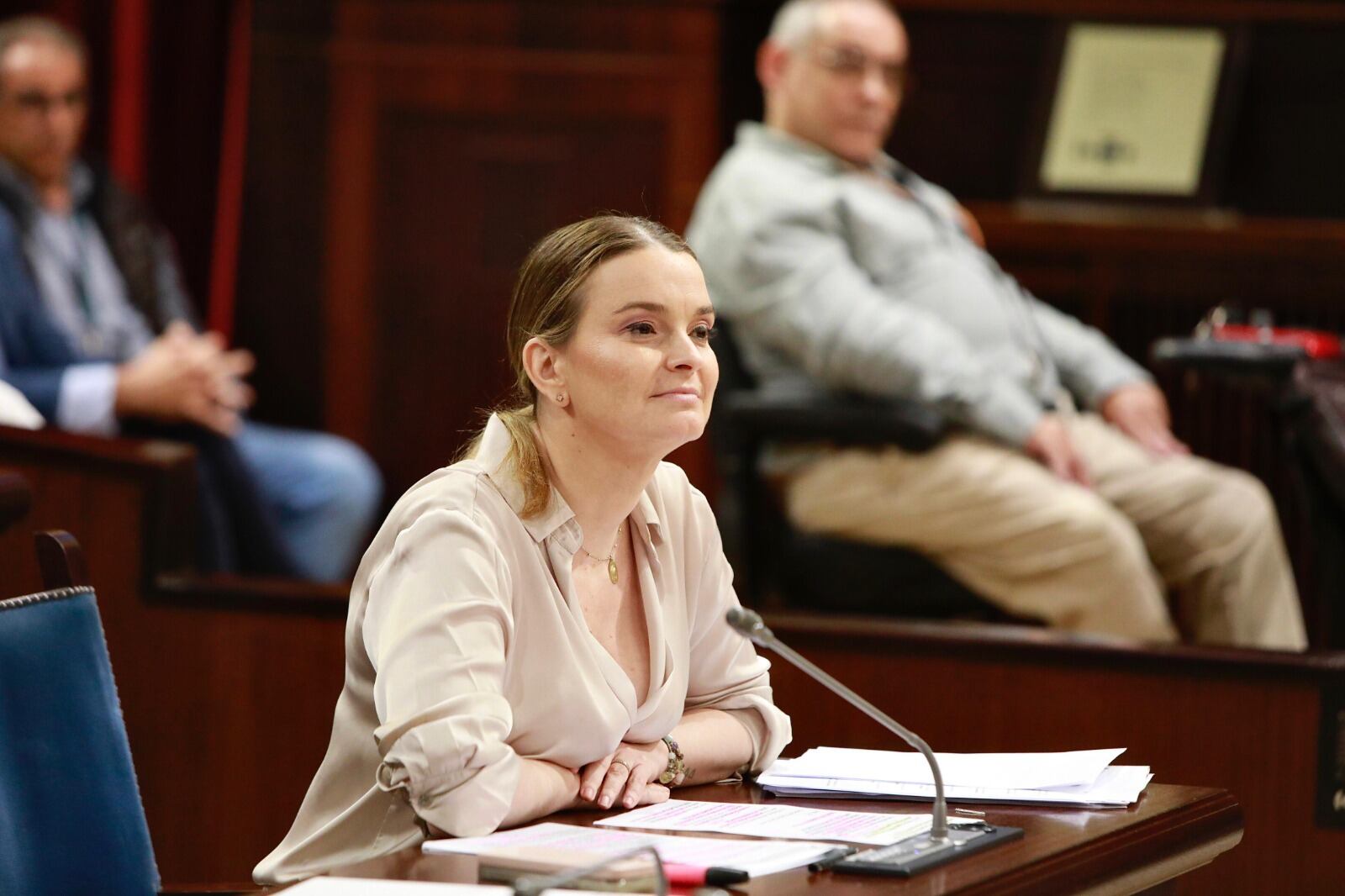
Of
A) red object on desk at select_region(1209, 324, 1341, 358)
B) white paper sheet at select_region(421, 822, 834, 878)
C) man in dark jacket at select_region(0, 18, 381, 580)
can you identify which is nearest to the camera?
white paper sheet at select_region(421, 822, 834, 878)

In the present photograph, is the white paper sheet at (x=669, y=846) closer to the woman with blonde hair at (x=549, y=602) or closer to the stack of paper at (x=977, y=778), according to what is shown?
the woman with blonde hair at (x=549, y=602)

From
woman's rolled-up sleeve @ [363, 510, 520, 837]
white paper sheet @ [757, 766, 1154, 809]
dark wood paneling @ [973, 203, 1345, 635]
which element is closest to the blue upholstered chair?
woman's rolled-up sleeve @ [363, 510, 520, 837]

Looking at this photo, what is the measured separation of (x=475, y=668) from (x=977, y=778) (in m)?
0.42

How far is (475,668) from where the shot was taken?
134 centimetres

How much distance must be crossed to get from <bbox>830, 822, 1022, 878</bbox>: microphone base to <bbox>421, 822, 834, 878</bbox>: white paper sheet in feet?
0.11

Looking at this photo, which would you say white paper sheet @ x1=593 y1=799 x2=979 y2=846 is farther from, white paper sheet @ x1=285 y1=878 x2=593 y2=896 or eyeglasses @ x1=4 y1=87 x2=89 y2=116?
eyeglasses @ x1=4 y1=87 x2=89 y2=116

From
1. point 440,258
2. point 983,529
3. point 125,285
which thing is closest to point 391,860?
point 983,529

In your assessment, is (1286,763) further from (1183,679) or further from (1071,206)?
(1071,206)

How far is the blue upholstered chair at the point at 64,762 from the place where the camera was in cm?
144

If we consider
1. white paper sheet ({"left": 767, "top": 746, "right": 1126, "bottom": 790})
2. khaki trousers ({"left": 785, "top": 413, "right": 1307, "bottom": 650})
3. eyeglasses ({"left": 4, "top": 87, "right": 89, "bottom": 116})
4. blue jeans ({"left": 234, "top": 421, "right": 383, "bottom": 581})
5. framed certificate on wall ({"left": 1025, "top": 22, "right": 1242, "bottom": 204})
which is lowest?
blue jeans ({"left": 234, "top": 421, "right": 383, "bottom": 581})

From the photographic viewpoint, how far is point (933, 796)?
1433mm

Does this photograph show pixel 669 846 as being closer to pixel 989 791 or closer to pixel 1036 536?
pixel 989 791

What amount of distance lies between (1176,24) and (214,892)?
3286mm

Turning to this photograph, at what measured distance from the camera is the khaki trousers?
274cm
